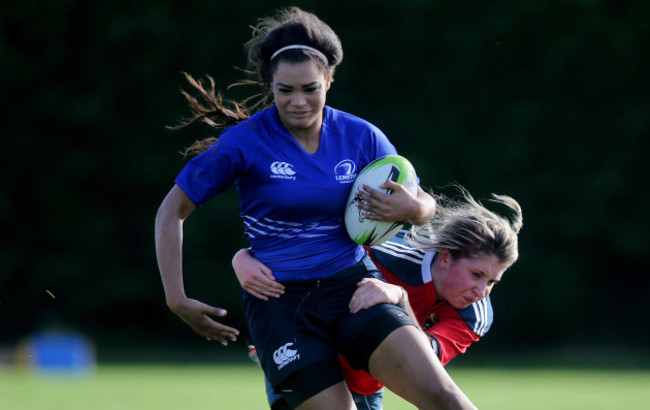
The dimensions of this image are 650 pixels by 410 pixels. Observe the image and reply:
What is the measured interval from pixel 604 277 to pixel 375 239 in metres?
7.07

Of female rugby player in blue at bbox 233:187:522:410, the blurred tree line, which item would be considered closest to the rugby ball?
female rugby player in blue at bbox 233:187:522:410

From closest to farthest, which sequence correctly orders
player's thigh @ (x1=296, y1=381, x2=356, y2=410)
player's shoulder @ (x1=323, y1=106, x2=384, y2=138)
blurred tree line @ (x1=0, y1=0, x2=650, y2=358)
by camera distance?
player's thigh @ (x1=296, y1=381, x2=356, y2=410), player's shoulder @ (x1=323, y1=106, x2=384, y2=138), blurred tree line @ (x1=0, y1=0, x2=650, y2=358)

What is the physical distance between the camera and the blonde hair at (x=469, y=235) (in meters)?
3.69

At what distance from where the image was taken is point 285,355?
3238 mm

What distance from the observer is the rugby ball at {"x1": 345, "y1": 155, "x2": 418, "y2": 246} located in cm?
333

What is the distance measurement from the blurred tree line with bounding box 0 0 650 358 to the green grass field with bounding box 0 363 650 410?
48.3 inches

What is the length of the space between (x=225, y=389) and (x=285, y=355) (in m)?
3.99

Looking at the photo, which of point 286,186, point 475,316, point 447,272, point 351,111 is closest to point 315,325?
point 286,186

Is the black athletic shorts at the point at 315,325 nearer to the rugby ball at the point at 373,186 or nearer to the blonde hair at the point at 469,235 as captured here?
the rugby ball at the point at 373,186

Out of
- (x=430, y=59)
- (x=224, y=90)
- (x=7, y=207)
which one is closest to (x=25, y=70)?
(x=7, y=207)

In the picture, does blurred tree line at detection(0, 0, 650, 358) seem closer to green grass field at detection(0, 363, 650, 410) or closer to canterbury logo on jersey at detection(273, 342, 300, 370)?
green grass field at detection(0, 363, 650, 410)

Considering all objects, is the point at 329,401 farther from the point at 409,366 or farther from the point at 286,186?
the point at 286,186

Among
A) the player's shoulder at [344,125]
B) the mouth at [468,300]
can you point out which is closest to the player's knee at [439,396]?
the mouth at [468,300]

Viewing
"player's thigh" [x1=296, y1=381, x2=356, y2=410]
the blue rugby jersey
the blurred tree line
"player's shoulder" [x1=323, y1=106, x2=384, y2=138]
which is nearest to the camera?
"player's thigh" [x1=296, y1=381, x2=356, y2=410]
